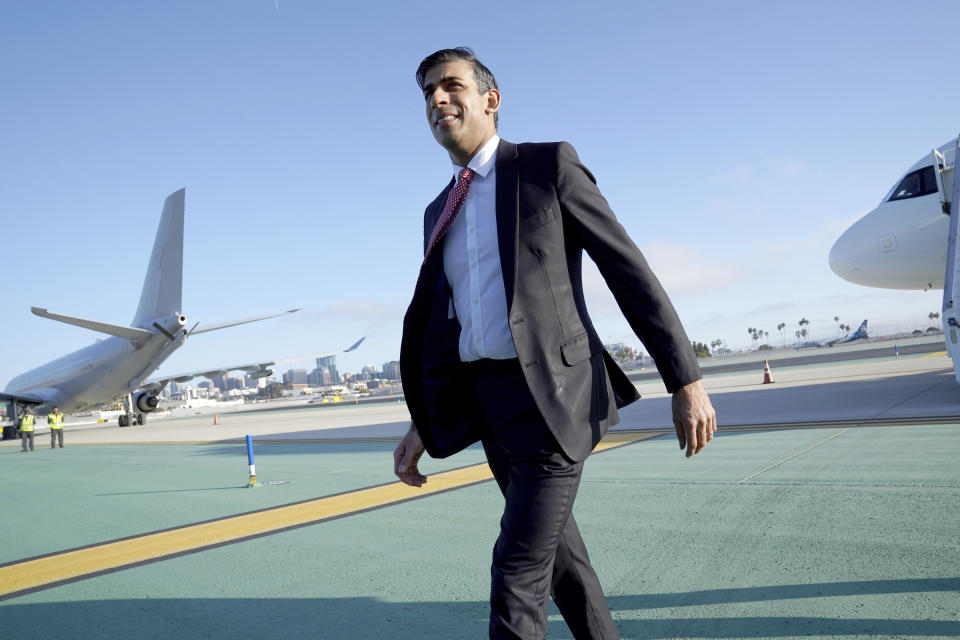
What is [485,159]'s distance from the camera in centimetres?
208

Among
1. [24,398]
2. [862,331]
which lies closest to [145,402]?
[24,398]

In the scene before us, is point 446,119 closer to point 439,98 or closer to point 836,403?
point 439,98

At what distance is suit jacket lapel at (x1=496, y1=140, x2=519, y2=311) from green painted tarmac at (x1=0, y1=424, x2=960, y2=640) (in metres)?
1.62

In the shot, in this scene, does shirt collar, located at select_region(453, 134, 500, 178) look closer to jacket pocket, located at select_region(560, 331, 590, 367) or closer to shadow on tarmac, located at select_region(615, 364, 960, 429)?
jacket pocket, located at select_region(560, 331, 590, 367)

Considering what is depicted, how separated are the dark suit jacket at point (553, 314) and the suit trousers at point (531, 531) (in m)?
0.08

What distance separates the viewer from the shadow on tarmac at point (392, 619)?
2.47m

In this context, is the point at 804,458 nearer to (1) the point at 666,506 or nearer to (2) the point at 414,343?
(1) the point at 666,506

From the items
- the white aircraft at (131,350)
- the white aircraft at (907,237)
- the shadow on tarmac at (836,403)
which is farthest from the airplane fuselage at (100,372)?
the white aircraft at (907,237)

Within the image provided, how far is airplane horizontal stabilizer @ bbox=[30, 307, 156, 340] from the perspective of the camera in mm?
19056

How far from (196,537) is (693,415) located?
4.74 metres

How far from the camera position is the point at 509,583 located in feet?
5.50

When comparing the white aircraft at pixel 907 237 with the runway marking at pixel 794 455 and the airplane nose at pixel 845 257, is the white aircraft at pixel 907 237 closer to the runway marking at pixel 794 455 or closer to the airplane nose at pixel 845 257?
the airplane nose at pixel 845 257

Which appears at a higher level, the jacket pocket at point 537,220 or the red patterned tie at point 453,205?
the red patterned tie at point 453,205

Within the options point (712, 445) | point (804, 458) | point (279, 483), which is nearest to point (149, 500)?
point (279, 483)
